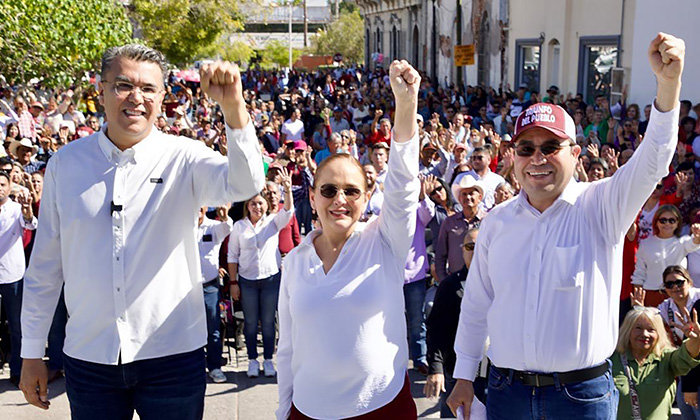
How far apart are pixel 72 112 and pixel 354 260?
50.4 feet

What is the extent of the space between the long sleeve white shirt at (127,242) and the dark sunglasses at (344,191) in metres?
0.36

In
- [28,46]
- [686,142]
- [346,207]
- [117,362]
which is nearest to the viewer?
[117,362]

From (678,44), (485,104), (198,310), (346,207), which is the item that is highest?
(678,44)

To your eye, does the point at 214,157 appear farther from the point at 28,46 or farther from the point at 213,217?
the point at 28,46

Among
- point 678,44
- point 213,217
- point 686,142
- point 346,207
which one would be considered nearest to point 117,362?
point 346,207

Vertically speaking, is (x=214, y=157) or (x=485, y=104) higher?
(x=214, y=157)

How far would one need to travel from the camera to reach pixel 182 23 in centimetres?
3102

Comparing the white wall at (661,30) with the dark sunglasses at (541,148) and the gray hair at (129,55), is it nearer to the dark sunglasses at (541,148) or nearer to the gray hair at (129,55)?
the dark sunglasses at (541,148)

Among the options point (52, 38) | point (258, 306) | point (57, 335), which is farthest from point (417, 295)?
point (52, 38)

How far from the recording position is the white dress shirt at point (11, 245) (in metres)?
6.77

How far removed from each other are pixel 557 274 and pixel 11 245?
5183 millimetres

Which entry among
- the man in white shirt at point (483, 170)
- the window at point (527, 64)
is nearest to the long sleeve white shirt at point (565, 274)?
the man in white shirt at point (483, 170)

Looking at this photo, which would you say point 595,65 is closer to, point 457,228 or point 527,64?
point 527,64

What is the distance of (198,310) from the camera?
314 centimetres
